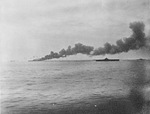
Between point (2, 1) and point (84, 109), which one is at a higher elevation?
point (2, 1)

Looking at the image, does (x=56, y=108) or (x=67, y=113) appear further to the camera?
(x=56, y=108)

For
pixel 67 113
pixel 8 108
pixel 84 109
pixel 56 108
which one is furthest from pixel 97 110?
pixel 8 108

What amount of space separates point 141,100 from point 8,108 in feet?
43.3

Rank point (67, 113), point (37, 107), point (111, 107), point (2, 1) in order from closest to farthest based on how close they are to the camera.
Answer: point (2, 1) < point (67, 113) < point (111, 107) < point (37, 107)

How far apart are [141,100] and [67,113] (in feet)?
26.8

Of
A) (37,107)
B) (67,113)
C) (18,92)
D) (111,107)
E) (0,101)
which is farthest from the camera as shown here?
(18,92)

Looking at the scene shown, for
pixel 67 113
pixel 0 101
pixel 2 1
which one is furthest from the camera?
pixel 0 101

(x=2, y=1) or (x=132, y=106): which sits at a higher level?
(x=2, y=1)

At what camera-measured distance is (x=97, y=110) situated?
17.1 m

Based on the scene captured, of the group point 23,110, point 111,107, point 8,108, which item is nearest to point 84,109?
point 111,107

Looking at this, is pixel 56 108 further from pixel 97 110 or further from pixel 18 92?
pixel 18 92

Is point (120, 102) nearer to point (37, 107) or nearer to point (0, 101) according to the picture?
point (37, 107)

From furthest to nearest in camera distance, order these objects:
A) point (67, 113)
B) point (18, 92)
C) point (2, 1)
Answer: point (18, 92) → point (67, 113) → point (2, 1)

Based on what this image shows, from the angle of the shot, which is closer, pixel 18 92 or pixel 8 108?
pixel 8 108
